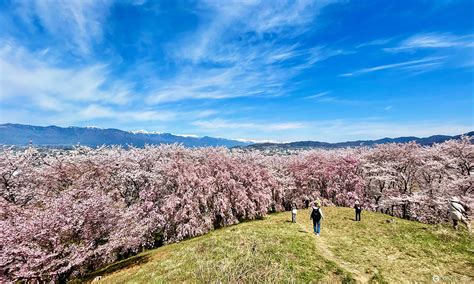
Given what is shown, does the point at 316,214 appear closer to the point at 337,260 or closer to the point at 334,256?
the point at 334,256

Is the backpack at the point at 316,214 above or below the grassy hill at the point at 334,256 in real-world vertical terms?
above

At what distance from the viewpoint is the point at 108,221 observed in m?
17.6

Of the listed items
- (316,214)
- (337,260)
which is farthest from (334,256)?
(316,214)

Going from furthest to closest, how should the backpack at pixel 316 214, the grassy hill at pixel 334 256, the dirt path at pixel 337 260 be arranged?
the backpack at pixel 316 214 < the grassy hill at pixel 334 256 < the dirt path at pixel 337 260

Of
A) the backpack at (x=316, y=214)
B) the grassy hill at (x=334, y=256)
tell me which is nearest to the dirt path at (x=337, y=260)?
the grassy hill at (x=334, y=256)

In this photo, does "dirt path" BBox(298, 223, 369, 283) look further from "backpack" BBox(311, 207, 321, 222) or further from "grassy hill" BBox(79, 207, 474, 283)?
"backpack" BBox(311, 207, 321, 222)

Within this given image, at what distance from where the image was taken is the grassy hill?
1242 cm

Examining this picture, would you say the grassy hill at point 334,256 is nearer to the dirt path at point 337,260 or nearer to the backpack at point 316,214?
the dirt path at point 337,260

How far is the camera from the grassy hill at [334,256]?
12422 mm

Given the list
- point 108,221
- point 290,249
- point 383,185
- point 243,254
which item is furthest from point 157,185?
point 383,185

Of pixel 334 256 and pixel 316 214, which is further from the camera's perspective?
pixel 316 214

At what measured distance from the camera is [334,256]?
14938mm

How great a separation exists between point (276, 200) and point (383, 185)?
17238 millimetres

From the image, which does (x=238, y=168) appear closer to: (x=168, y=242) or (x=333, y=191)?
(x=168, y=242)
